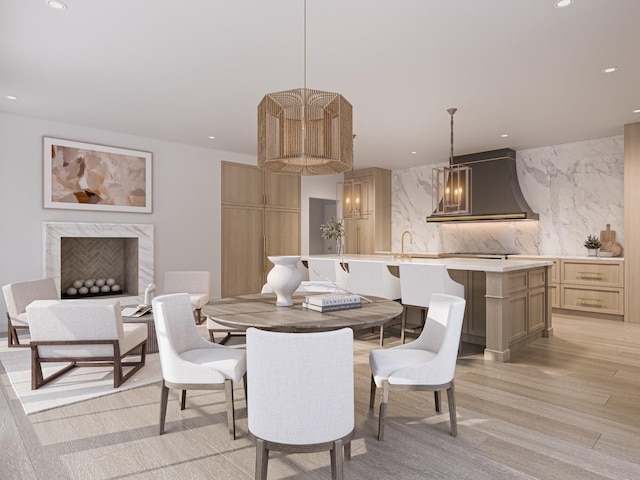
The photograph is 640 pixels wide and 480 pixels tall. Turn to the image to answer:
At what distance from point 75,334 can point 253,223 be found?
4.36 meters

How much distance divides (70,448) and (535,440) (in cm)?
249

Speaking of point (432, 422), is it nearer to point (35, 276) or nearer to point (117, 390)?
point (117, 390)

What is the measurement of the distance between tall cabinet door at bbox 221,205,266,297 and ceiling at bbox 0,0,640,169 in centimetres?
191

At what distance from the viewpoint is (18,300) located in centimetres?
391

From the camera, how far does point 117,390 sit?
9.66ft

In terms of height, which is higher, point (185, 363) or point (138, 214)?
point (138, 214)

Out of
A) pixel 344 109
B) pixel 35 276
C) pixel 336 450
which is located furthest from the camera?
pixel 35 276

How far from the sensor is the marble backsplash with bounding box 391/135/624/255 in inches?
235

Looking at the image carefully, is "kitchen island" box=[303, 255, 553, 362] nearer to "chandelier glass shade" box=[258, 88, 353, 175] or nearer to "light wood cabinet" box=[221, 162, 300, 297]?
"chandelier glass shade" box=[258, 88, 353, 175]

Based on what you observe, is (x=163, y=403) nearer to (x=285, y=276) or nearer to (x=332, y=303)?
(x=285, y=276)

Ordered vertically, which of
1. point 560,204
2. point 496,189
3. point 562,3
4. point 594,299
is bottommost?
point 594,299

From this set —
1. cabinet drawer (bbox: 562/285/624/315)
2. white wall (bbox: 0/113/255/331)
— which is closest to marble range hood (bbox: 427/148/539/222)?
cabinet drawer (bbox: 562/285/624/315)

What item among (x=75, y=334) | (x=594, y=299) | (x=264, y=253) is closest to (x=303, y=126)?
(x=75, y=334)

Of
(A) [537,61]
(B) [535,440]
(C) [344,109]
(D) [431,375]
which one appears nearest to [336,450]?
(D) [431,375]
